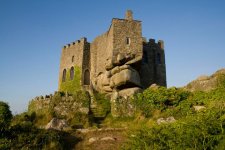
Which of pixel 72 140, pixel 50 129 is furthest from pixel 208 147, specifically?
pixel 50 129

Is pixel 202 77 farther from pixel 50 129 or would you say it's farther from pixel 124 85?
pixel 50 129

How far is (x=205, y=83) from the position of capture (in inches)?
984

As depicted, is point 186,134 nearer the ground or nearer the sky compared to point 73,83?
nearer the ground

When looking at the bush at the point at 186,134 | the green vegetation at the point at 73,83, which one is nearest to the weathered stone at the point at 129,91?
the green vegetation at the point at 73,83

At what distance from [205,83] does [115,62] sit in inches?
396

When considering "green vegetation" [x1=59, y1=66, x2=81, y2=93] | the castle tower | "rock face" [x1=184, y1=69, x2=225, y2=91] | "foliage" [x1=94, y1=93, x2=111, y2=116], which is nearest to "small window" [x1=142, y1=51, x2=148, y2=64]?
the castle tower

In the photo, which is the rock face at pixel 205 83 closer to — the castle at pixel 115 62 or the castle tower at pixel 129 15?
the castle at pixel 115 62

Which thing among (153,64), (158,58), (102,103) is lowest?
(102,103)

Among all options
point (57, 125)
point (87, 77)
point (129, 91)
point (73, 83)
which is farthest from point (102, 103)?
point (73, 83)

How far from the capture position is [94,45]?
123ft

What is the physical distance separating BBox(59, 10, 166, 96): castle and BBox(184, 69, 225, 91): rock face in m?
5.33

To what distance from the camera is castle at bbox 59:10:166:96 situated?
3127 cm

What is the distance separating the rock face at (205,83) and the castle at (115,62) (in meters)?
5.33

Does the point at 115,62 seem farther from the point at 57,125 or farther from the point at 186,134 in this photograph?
the point at 186,134
